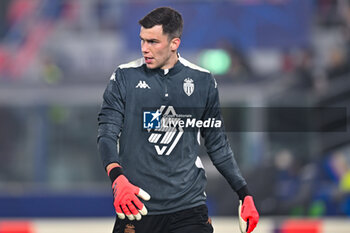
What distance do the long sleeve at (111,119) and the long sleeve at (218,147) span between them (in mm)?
528

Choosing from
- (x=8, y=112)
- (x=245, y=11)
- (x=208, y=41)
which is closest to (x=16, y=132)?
(x=8, y=112)

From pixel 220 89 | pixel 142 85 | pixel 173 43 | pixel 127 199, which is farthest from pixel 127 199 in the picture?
pixel 220 89

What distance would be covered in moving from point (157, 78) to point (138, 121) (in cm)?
28

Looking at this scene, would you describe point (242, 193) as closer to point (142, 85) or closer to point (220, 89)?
point (142, 85)

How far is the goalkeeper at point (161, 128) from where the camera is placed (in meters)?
4.06

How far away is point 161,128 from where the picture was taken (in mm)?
4156

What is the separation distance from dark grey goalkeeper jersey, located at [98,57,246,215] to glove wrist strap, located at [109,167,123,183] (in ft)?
0.68

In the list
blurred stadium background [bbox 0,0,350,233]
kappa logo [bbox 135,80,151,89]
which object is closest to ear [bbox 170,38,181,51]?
kappa logo [bbox 135,80,151,89]

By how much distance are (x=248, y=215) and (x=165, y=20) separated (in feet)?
3.91

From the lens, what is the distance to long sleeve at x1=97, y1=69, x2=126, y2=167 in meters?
3.90

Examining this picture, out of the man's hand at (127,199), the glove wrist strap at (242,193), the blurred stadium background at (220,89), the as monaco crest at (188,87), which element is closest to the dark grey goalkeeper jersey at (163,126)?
the as monaco crest at (188,87)

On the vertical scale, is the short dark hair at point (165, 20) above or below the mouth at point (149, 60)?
above

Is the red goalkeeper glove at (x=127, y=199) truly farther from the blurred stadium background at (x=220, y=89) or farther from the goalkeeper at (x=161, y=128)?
the blurred stadium background at (x=220, y=89)

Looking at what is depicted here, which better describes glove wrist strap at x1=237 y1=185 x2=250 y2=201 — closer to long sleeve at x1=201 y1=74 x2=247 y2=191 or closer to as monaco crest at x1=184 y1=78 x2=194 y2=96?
long sleeve at x1=201 y1=74 x2=247 y2=191
